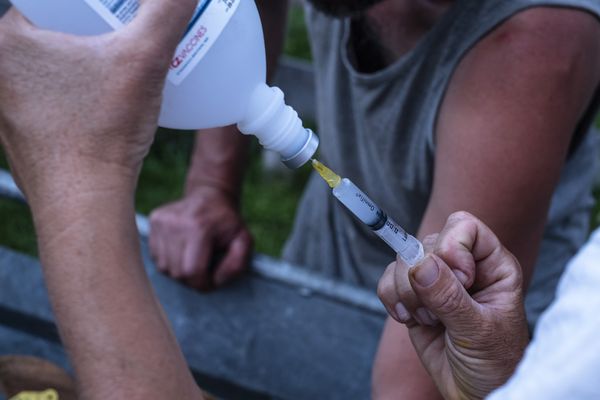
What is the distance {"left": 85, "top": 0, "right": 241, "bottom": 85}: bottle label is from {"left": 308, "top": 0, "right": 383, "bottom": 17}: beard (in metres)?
0.40

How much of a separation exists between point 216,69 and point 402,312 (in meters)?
0.31

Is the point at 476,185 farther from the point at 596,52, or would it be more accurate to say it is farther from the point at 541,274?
the point at 541,274

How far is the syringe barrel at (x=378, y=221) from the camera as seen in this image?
86 centimetres

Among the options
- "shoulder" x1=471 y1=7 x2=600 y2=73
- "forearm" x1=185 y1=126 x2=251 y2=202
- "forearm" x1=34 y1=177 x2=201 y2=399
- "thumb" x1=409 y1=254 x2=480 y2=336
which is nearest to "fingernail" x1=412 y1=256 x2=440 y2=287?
"thumb" x1=409 y1=254 x2=480 y2=336

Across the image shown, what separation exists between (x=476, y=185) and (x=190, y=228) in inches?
23.5

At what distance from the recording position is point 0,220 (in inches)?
104

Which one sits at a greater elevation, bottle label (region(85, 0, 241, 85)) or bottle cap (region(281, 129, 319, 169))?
bottle label (region(85, 0, 241, 85))

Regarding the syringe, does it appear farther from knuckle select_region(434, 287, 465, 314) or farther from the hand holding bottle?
the hand holding bottle

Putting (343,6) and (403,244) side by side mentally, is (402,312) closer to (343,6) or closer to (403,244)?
(403,244)

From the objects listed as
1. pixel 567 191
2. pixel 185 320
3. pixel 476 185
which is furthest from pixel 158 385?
pixel 567 191

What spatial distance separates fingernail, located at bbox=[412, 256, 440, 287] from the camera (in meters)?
0.76

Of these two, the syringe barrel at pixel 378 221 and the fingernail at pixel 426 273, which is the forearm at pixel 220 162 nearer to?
the syringe barrel at pixel 378 221

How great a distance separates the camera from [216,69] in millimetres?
780

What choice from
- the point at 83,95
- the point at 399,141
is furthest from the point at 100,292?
the point at 399,141
